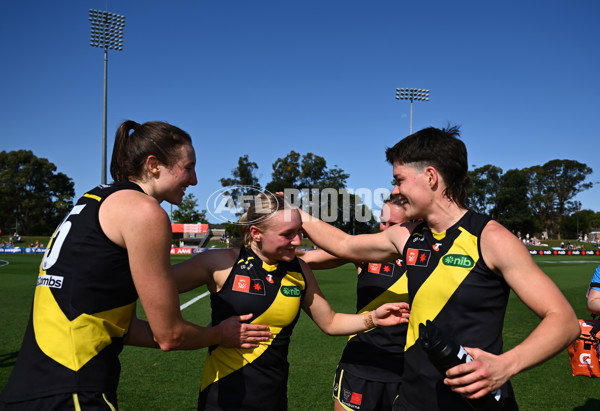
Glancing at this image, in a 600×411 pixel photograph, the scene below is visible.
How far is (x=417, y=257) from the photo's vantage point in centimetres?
271

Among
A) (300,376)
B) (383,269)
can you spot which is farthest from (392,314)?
(300,376)

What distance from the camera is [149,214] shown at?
201cm

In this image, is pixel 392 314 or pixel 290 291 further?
pixel 392 314

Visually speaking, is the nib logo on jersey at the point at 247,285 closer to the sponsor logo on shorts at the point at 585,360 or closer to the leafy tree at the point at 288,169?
the sponsor logo on shorts at the point at 585,360

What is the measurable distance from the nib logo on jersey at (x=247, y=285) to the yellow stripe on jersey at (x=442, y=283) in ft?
3.64

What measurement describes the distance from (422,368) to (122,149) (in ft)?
7.10

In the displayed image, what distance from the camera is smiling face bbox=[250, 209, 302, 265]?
10.5 feet

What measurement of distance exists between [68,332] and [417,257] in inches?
76.9

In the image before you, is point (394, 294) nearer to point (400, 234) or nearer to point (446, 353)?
point (400, 234)

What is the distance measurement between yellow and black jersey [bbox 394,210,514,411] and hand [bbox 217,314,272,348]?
97 centimetres

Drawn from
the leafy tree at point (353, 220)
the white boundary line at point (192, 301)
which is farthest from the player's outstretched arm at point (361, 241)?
the leafy tree at point (353, 220)

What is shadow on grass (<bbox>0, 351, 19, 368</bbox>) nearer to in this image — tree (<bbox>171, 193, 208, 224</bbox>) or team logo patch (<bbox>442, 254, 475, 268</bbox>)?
team logo patch (<bbox>442, 254, 475, 268</bbox>)

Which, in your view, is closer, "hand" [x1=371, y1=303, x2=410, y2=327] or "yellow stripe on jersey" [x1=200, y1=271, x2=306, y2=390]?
"yellow stripe on jersey" [x1=200, y1=271, x2=306, y2=390]

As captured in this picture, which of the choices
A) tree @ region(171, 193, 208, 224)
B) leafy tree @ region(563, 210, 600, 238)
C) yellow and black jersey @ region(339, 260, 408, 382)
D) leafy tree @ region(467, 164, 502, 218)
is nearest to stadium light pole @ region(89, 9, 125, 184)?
tree @ region(171, 193, 208, 224)
